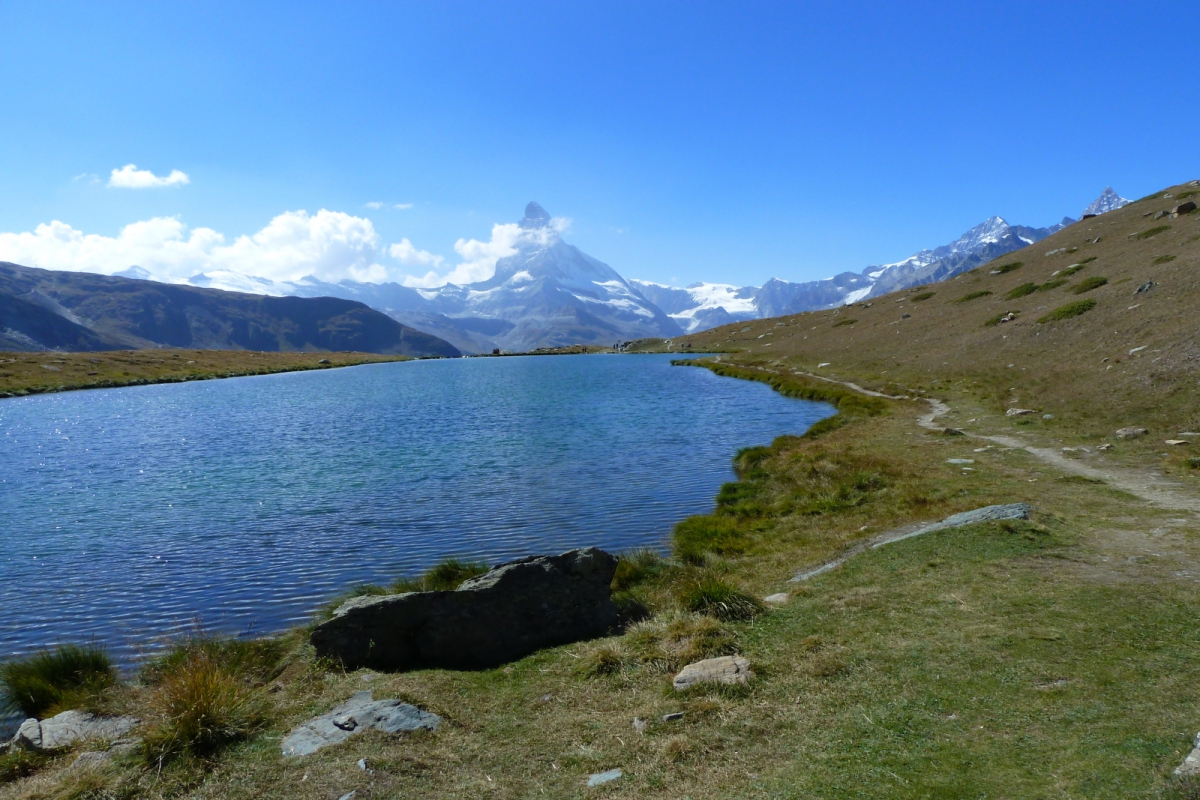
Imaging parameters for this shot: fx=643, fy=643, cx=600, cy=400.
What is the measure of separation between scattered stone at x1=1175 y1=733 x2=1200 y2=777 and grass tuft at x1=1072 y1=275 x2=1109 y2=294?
74.6m

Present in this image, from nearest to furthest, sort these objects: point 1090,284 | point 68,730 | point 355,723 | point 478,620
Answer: point 355,723 → point 68,730 → point 478,620 → point 1090,284

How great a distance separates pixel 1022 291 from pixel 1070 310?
26472 millimetres

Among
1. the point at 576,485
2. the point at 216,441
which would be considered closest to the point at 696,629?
the point at 576,485

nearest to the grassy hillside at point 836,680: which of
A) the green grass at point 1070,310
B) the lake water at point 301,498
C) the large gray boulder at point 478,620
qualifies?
the large gray boulder at point 478,620

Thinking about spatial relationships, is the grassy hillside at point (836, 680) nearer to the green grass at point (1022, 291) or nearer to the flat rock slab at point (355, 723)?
the flat rock slab at point (355, 723)

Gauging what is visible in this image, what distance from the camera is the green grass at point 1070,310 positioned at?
58062 millimetres

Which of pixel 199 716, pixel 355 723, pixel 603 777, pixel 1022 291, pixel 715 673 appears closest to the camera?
pixel 603 777

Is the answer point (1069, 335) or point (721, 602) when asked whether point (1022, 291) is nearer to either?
point (1069, 335)

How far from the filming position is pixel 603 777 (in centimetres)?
914

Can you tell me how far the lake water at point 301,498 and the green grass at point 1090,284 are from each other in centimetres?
3409

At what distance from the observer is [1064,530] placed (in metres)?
17.3

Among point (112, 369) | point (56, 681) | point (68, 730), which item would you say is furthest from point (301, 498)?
point (112, 369)

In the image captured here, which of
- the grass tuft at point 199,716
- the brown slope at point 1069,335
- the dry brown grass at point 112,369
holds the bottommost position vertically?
the grass tuft at point 199,716

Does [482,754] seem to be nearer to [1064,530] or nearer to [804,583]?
[804,583]
